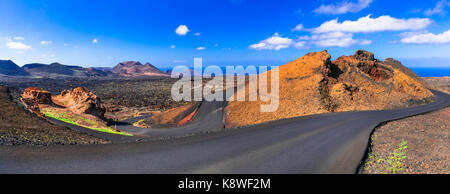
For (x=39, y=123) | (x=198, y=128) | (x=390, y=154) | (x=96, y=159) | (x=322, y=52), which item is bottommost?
(x=198, y=128)

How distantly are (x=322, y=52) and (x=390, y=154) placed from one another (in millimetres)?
19533

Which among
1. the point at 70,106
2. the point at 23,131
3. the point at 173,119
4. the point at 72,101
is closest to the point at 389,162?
the point at 23,131

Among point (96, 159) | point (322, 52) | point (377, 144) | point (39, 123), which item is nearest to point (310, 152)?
point (377, 144)

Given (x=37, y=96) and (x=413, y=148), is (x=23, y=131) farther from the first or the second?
(x=37, y=96)

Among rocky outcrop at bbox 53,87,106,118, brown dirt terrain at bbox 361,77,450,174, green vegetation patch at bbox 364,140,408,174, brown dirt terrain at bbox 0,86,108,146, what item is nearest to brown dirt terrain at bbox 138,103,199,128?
rocky outcrop at bbox 53,87,106,118

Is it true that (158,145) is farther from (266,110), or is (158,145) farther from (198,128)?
(266,110)

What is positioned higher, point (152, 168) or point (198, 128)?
point (152, 168)

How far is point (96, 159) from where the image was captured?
561 cm

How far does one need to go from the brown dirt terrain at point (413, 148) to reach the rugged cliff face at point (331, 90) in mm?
7180

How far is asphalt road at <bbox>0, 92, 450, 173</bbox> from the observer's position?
512cm

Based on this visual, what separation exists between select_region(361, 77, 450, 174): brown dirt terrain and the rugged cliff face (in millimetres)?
7180

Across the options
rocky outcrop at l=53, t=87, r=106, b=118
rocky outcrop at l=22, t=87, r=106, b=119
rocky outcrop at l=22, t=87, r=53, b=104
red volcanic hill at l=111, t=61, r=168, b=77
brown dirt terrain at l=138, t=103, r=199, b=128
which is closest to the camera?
rocky outcrop at l=22, t=87, r=53, b=104

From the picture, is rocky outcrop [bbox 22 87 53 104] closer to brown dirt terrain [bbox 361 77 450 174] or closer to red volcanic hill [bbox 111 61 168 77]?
brown dirt terrain [bbox 361 77 450 174]
